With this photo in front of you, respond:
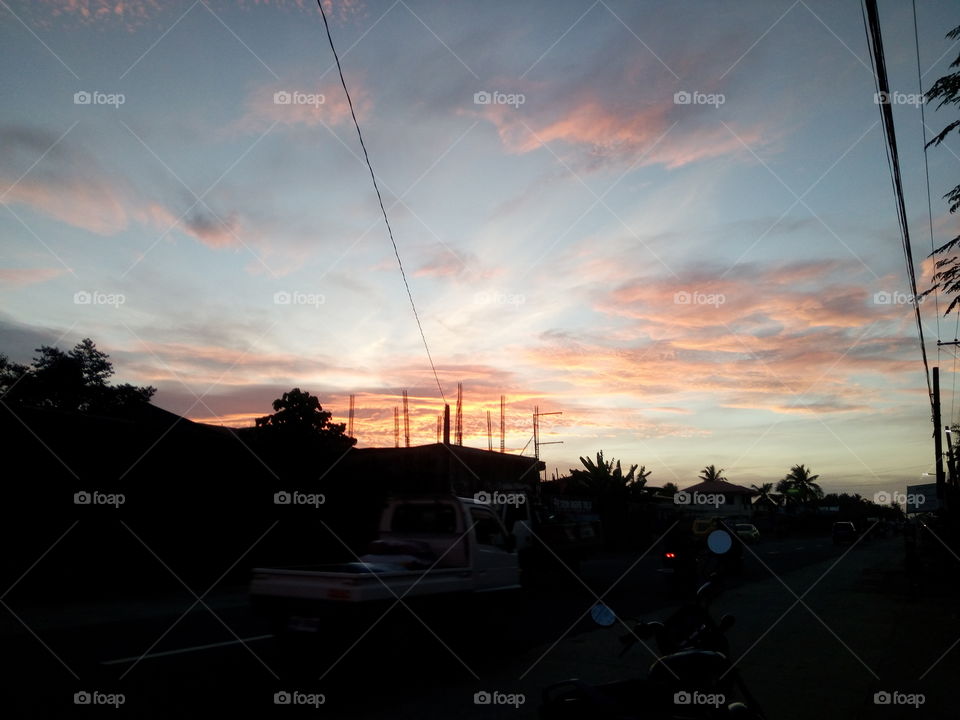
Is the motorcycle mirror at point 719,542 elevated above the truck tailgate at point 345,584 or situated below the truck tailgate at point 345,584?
above

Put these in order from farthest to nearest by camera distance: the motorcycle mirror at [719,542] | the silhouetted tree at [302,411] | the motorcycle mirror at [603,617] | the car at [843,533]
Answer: the car at [843,533] < the silhouetted tree at [302,411] < the motorcycle mirror at [719,542] < the motorcycle mirror at [603,617]

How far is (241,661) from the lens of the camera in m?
8.55

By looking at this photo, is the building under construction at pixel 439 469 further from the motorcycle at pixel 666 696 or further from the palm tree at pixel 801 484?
the palm tree at pixel 801 484

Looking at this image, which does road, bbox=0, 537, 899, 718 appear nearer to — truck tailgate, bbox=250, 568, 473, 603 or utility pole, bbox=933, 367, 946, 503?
truck tailgate, bbox=250, 568, 473, 603

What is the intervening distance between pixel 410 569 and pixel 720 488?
106 meters

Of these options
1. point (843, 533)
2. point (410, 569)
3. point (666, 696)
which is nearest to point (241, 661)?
point (410, 569)

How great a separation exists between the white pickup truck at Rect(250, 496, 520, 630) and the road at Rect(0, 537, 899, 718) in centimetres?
31

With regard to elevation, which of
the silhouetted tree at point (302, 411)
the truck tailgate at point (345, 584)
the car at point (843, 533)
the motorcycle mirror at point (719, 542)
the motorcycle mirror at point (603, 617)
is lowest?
the car at point (843, 533)

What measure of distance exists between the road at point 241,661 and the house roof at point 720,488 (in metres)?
99.5

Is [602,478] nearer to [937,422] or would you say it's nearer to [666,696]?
[937,422]

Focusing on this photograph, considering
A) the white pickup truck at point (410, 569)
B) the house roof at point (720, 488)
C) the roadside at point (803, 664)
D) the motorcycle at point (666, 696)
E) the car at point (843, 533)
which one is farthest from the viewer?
the house roof at point (720, 488)

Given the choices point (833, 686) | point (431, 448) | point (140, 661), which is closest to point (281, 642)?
point (140, 661)

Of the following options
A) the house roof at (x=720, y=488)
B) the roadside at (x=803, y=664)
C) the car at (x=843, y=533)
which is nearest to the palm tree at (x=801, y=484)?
the house roof at (x=720, y=488)

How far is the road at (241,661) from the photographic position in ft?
22.1
